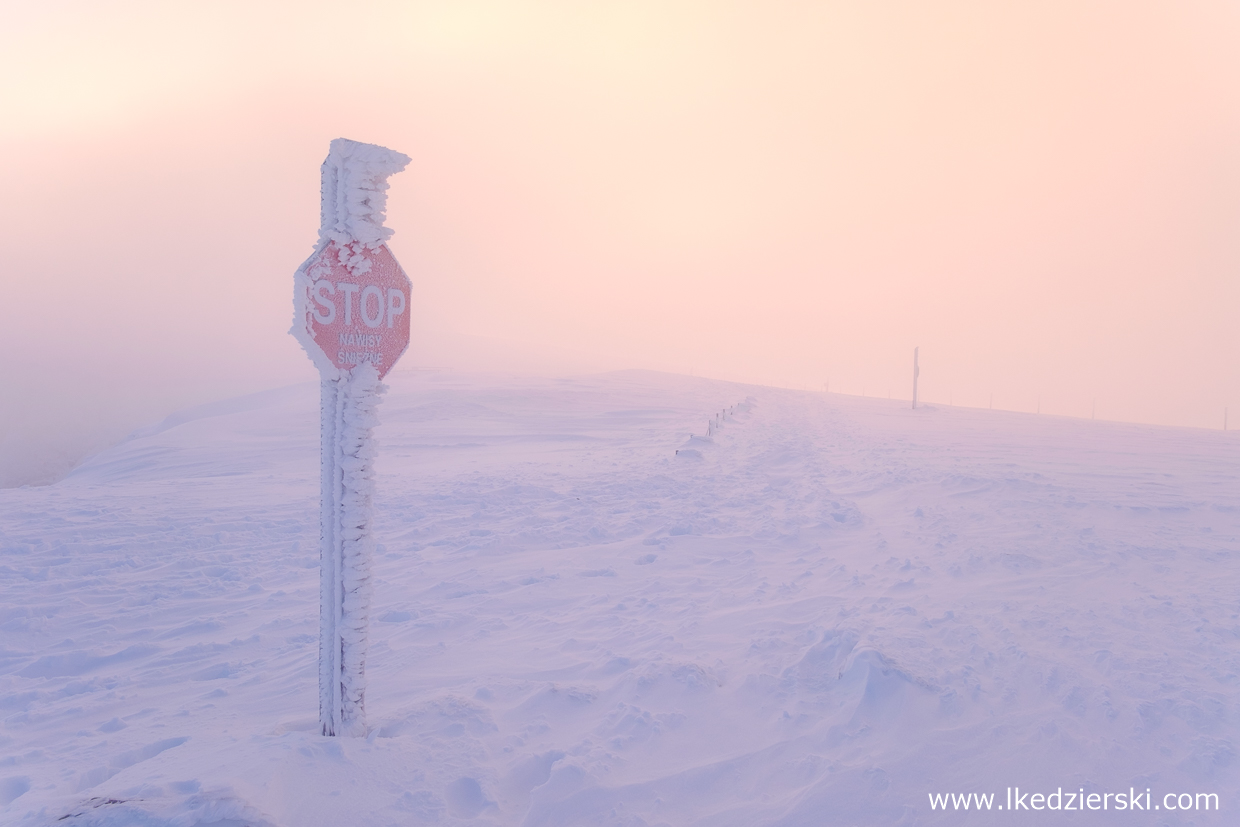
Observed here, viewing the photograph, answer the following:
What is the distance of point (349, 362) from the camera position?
11.1ft

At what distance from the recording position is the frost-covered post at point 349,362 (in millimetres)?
3271

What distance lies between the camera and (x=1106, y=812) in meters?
3.27

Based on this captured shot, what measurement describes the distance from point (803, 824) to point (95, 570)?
7298 millimetres

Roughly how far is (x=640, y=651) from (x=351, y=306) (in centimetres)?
319

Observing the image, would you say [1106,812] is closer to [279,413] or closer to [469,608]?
[469,608]

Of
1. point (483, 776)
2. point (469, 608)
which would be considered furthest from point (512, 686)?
point (469, 608)

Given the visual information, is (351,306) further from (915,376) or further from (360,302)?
(915,376)

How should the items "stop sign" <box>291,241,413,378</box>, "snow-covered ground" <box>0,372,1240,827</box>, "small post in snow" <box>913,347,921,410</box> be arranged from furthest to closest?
"small post in snow" <box>913,347,921,410</box>, "snow-covered ground" <box>0,372,1240,827</box>, "stop sign" <box>291,241,413,378</box>

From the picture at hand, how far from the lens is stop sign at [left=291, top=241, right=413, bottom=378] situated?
10.5 ft

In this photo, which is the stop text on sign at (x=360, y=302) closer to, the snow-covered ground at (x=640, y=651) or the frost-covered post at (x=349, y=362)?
the frost-covered post at (x=349, y=362)

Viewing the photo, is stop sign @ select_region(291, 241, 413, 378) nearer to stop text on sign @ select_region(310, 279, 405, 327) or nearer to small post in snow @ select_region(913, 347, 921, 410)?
stop text on sign @ select_region(310, 279, 405, 327)

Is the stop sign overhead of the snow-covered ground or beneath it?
overhead

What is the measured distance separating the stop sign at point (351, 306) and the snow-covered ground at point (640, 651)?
1954 millimetres

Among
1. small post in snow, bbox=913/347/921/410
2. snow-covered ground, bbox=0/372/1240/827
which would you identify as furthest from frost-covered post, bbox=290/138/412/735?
small post in snow, bbox=913/347/921/410
